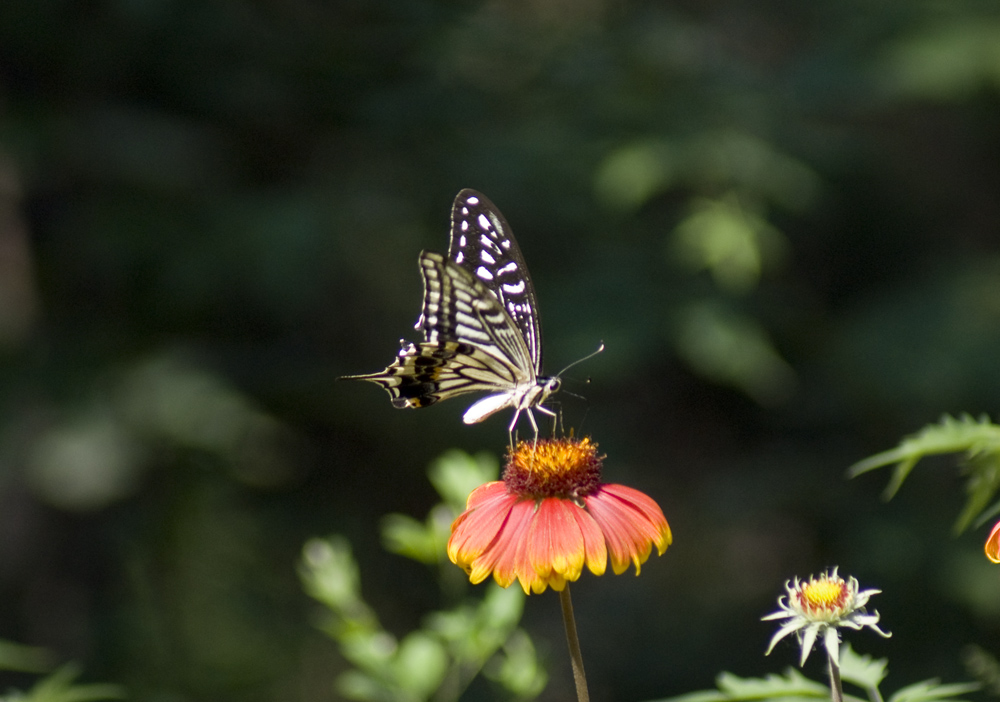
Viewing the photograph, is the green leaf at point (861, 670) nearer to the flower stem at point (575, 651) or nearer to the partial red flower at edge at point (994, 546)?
the partial red flower at edge at point (994, 546)

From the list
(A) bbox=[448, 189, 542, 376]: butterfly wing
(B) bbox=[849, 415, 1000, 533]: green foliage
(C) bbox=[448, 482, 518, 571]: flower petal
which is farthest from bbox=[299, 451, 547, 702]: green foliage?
(B) bbox=[849, 415, 1000, 533]: green foliage

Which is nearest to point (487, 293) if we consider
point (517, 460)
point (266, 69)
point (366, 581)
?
point (517, 460)

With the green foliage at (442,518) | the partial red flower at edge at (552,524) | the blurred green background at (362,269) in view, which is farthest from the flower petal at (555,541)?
the blurred green background at (362,269)

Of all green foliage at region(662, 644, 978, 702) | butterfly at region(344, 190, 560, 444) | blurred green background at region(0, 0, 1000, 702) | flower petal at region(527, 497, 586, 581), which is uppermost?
blurred green background at region(0, 0, 1000, 702)

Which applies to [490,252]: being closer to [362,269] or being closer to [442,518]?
[442,518]

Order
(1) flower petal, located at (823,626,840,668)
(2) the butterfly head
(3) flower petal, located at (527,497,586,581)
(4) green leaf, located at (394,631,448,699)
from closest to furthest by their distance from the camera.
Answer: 1. (1) flower petal, located at (823,626,840,668)
2. (3) flower petal, located at (527,497,586,581)
3. (4) green leaf, located at (394,631,448,699)
4. (2) the butterfly head

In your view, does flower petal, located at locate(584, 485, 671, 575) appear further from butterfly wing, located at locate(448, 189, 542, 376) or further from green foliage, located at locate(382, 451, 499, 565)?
butterfly wing, located at locate(448, 189, 542, 376)
